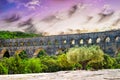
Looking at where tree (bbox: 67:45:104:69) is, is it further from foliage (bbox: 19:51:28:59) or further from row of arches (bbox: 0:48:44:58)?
foliage (bbox: 19:51:28:59)

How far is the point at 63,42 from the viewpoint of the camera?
55.6m

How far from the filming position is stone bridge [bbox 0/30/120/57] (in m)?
47.7

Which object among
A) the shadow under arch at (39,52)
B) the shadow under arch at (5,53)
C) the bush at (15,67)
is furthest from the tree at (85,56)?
the shadow under arch at (5,53)

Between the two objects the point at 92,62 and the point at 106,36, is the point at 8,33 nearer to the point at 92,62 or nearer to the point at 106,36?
the point at 106,36

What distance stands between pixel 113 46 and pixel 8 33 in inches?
2005

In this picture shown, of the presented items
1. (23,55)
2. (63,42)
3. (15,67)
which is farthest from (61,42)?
(15,67)

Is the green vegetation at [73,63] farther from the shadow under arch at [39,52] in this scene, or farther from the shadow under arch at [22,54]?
the shadow under arch at [22,54]

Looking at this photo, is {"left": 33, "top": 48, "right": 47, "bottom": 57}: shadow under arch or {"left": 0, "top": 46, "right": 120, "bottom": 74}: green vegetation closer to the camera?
{"left": 0, "top": 46, "right": 120, "bottom": 74}: green vegetation

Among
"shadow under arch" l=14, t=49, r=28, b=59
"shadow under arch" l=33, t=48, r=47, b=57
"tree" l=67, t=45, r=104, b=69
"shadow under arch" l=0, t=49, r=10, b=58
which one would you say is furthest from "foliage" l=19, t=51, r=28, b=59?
"tree" l=67, t=45, r=104, b=69

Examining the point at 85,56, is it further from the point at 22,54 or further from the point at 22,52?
the point at 22,52

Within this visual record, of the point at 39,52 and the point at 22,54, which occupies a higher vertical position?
the point at 39,52

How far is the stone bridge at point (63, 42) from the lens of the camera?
47656 mm

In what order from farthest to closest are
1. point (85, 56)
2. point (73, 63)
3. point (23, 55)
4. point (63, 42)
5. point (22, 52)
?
point (22, 52)
point (23, 55)
point (63, 42)
point (73, 63)
point (85, 56)

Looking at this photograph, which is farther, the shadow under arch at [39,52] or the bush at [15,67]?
the shadow under arch at [39,52]
